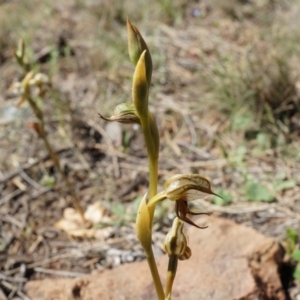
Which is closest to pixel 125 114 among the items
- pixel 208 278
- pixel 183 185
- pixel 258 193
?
pixel 183 185

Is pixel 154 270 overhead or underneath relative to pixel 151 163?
underneath

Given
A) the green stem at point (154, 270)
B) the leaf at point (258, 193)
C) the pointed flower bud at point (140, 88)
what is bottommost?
the leaf at point (258, 193)

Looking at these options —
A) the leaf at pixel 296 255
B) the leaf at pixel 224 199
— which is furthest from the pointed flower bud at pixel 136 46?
the leaf at pixel 224 199

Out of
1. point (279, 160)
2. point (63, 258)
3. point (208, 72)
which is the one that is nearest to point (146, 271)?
point (63, 258)

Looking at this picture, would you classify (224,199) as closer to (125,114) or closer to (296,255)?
(296,255)

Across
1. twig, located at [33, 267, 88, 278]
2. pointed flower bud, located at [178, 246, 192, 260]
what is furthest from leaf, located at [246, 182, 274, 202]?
pointed flower bud, located at [178, 246, 192, 260]

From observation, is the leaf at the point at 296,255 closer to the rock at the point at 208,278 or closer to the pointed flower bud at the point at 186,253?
the rock at the point at 208,278
